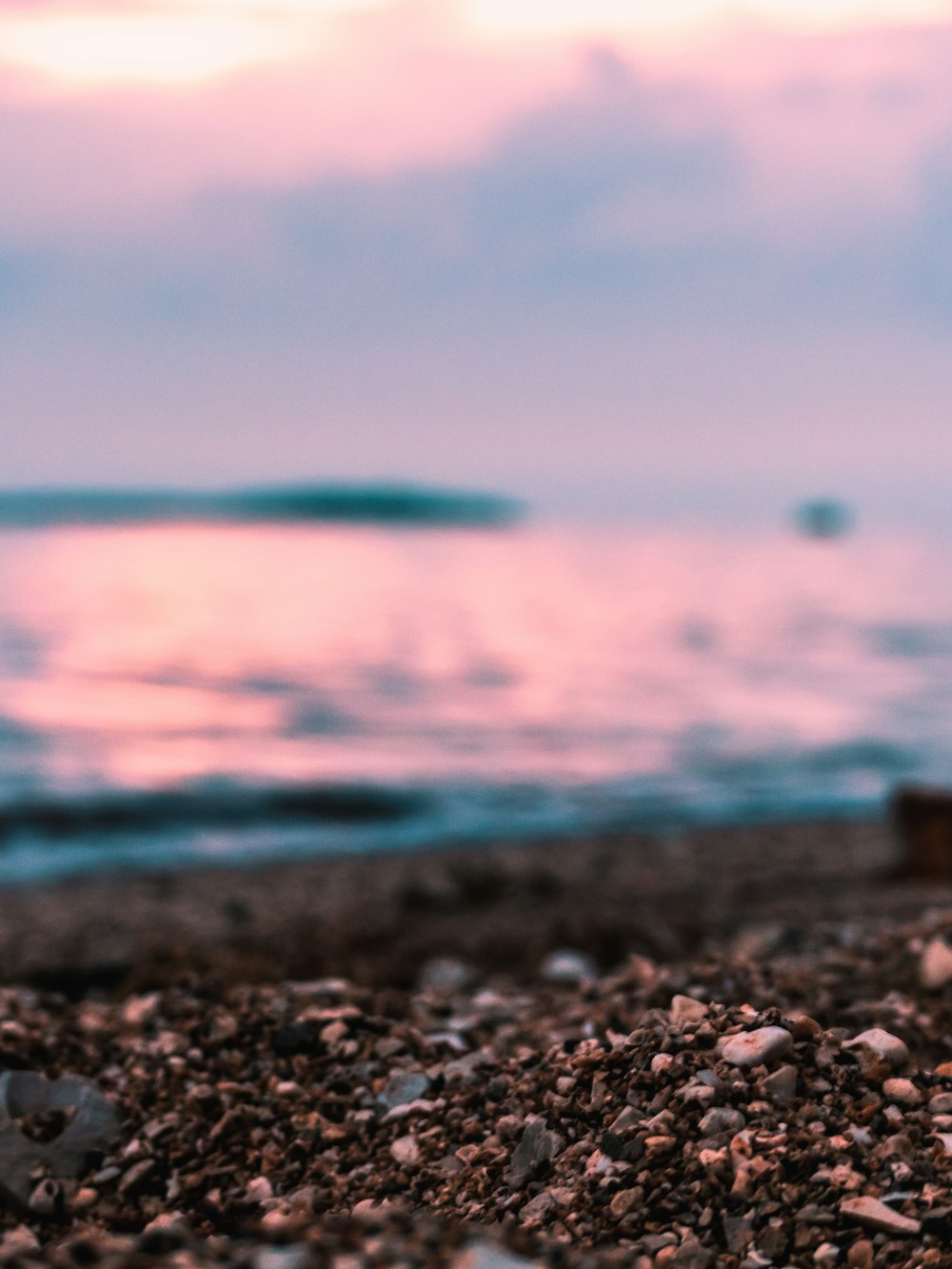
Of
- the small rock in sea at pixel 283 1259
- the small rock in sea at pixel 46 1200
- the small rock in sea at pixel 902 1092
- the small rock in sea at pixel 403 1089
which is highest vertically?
the small rock in sea at pixel 283 1259

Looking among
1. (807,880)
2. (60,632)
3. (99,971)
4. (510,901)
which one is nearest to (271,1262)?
(99,971)

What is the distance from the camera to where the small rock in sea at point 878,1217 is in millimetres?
3098

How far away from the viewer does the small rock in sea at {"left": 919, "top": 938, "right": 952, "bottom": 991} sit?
19.5 feet

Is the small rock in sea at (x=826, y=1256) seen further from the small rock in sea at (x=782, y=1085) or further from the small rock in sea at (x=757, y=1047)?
the small rock in sea at (x=757, y=1047)

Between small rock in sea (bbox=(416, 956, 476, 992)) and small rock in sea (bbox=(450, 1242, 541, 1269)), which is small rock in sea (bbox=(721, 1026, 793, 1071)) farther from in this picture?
small rock in sea (bbox=(416, 956, 476, 992))

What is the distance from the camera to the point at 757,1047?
12.3 ft

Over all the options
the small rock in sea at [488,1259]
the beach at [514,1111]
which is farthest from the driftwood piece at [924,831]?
the small rock in sea at [488,1259]

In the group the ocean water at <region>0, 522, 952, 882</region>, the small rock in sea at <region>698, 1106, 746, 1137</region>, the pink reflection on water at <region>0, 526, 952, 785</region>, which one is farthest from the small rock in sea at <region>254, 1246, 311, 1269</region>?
the pink reflection on water at <region>0, 526, 952, 785</region>

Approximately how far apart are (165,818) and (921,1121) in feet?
52.1

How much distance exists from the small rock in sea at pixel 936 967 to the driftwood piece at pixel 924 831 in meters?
6.73

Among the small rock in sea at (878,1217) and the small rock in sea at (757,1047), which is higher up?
the small rock in sea at (757,1047)

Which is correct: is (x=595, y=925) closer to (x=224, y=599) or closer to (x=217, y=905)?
(x=217, y=905)

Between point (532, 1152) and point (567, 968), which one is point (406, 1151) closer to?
point (532, 1152)

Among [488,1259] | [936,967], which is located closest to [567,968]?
[936,967]
